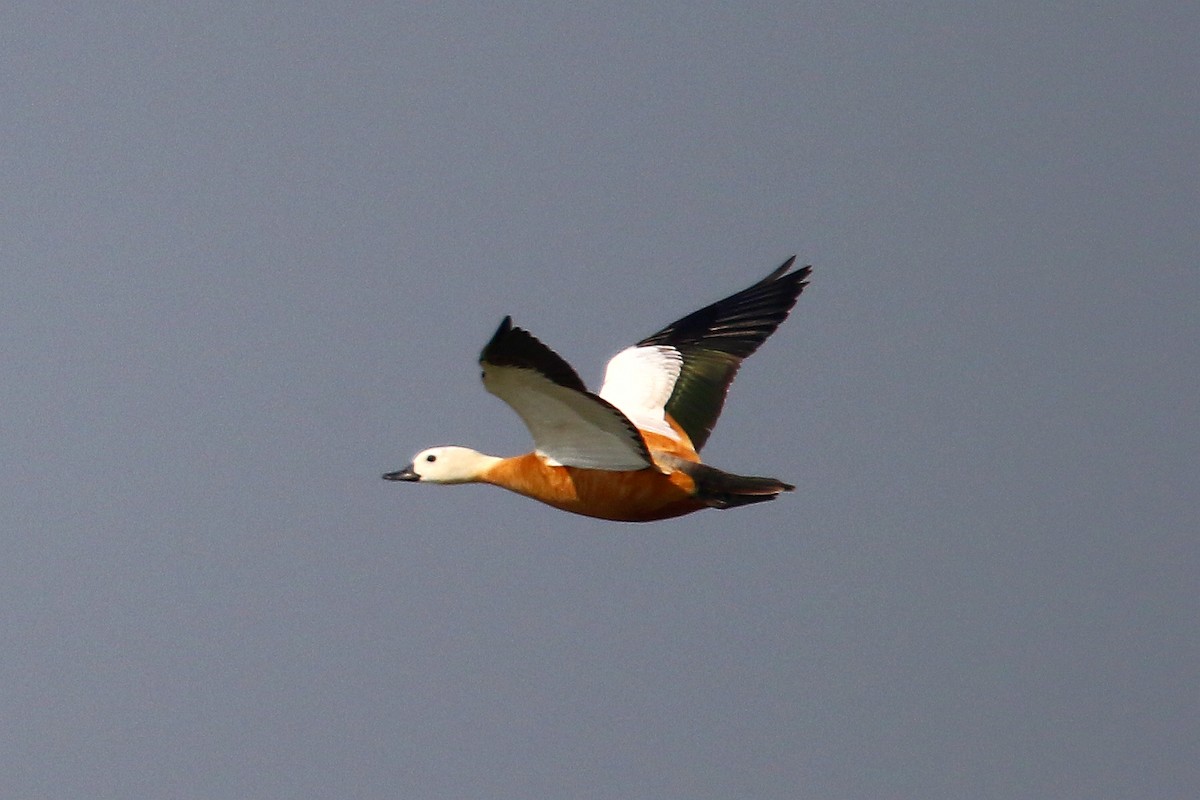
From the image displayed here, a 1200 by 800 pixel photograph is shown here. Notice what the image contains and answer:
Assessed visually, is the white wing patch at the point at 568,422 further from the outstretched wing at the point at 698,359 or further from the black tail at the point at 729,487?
the outstretched wing at the point at 698,359

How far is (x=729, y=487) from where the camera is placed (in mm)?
18672

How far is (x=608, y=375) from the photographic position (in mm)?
22156

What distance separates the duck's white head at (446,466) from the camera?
1994 cm

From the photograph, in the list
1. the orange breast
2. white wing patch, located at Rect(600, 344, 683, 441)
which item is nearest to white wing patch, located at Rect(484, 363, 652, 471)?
the orange breast

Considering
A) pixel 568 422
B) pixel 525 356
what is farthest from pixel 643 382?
pixel 525 356

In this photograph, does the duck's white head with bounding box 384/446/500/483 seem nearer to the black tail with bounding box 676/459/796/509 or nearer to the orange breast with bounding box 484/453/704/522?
the orange breast with bounding box 484/453/704/522

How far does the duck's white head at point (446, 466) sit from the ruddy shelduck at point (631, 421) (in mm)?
11

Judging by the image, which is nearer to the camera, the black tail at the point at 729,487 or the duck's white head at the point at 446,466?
the black tail at the point at 729,487

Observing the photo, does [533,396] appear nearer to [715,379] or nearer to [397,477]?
[397,477]

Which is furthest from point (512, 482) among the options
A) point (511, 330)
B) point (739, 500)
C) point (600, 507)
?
point (511, 330)

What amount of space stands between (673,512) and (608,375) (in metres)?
3.30

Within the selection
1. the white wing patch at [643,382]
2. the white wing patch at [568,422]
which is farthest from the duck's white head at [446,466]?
the white wing patch at [643,382]

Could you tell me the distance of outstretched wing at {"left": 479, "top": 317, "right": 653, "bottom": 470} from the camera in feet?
54.1

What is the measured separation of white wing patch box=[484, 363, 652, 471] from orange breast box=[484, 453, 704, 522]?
→ 4.9 inches
